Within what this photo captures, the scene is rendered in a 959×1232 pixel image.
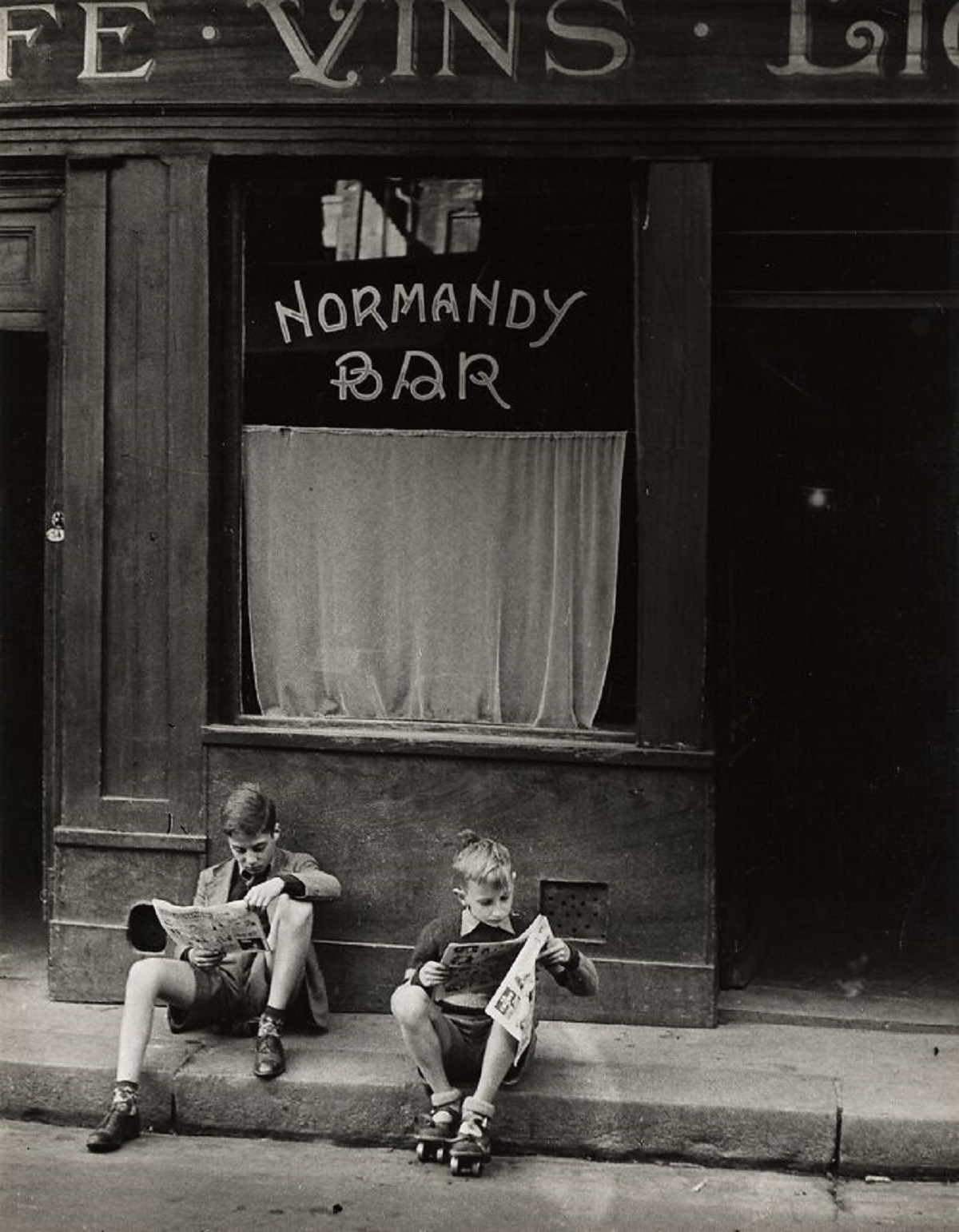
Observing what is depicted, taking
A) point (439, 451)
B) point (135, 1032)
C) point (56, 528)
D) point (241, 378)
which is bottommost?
point (135, 1032)

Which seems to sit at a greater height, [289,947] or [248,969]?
[289,947]

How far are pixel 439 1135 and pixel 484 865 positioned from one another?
865 millimetres

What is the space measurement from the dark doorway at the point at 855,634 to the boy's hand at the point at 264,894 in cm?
255

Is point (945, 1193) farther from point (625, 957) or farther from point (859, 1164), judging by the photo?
point (625, 957)

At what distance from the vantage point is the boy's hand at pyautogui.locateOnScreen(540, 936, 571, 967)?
507cm

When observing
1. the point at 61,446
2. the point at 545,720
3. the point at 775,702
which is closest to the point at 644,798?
the point at 545,720

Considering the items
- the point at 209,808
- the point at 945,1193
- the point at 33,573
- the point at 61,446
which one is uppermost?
the point at 61,446

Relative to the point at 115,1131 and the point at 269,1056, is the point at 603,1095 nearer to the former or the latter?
the point at 269,1056

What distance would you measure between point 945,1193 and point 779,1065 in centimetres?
76

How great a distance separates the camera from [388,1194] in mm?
4777

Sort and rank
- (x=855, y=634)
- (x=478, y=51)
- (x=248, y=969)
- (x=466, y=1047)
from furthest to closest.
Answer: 1. (x=855, y=634)
2. (x=478, y=51)
3. (x=248, y=969)
4. (x=466, y=1047)

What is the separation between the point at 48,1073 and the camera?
5426 millimetres

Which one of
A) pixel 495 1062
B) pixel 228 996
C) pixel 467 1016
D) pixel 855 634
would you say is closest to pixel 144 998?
pixel 228 996

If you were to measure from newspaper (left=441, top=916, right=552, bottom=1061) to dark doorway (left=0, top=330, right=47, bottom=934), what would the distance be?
284 centimetres
